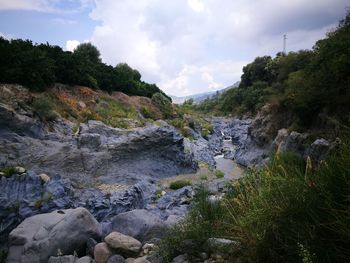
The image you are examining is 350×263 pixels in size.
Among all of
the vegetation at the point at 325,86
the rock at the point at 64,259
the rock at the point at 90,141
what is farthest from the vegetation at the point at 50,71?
the rock at the point at 64,259

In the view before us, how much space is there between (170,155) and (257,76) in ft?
168

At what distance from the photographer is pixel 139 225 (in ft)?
22.7

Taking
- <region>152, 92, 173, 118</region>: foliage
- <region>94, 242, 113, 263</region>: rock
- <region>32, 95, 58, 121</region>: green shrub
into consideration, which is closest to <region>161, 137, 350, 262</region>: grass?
<region>94, 242, 113, 263</region>: rock

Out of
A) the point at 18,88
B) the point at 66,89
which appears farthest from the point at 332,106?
the point at 66,89

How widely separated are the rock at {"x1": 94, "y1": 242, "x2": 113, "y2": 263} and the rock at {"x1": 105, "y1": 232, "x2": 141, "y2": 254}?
0.10 meters

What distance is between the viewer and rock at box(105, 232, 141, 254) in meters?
6.11

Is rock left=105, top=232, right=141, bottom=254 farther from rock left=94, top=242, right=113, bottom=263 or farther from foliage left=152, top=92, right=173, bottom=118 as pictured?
foliage left=152, top=92, right=173, bottom=118

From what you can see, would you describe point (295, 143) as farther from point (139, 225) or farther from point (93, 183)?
point (139, 225)

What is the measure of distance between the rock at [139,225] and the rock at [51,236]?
19.4 inches

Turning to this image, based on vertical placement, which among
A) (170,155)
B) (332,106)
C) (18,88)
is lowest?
(170,155)

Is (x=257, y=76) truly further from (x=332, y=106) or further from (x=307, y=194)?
(x=307, y=194)

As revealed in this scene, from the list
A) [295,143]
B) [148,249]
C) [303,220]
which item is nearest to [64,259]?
[148,249]

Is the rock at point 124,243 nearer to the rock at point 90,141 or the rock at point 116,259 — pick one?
the rock at point 116,259

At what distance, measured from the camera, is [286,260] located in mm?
3889
